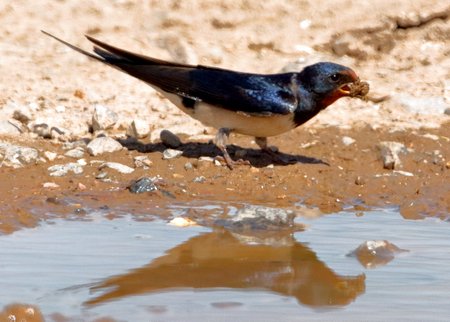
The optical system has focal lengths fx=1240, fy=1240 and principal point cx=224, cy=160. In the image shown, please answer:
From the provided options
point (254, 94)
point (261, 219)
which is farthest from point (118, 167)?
point (261, 219)

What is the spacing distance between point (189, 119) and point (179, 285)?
3.44 m

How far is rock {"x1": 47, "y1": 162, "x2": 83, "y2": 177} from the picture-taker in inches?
284

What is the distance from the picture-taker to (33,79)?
28.5ft

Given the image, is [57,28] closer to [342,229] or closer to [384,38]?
[384,38]

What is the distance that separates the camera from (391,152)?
7789mm

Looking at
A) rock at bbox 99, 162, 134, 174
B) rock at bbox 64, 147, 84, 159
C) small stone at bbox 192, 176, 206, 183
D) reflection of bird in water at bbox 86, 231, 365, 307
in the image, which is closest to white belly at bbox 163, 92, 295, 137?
small stone at bbox 192, 176, 206, 183

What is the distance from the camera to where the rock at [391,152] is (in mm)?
7738

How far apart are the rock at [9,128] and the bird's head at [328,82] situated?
188 cm

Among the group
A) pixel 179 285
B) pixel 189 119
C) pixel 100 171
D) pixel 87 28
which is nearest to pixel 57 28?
pixel 87 28

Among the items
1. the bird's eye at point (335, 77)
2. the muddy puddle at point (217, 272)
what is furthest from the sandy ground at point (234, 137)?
the bird's eye at point (335, 77)

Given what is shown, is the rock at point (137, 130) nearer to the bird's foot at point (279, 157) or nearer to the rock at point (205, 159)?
the rock at point (205, 159)

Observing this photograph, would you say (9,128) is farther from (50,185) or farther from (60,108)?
(50,185)

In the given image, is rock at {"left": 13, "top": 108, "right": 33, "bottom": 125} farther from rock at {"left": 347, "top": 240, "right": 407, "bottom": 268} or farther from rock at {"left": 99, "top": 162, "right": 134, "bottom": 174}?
rock at {"left": 347, "top": 240, "right": 407, "bottom": 268}

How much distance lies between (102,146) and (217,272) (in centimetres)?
246
